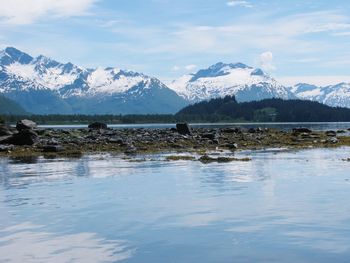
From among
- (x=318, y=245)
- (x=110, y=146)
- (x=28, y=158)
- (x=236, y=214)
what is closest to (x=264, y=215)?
(x=236, y=214)

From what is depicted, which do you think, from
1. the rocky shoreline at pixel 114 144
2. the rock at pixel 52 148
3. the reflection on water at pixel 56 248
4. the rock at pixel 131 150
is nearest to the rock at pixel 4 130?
the rocky shoreline at pixel 114 144

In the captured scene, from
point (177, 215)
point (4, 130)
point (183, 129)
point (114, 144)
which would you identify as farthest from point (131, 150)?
point (177, 215)

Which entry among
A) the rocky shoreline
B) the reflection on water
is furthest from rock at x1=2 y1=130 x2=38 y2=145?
the reflection on water

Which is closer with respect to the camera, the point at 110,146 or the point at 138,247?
the point at 138,247

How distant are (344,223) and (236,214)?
464cm

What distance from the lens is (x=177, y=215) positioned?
24.0 meters

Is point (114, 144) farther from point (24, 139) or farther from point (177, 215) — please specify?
point (177, 215)

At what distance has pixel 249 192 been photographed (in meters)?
30.6

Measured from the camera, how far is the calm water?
17953 mm

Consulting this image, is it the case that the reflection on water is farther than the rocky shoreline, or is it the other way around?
the rocky shoreline

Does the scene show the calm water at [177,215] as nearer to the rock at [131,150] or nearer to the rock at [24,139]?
the rock at [131,150]

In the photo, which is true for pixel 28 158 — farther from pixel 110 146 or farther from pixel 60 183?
pixel 60 183

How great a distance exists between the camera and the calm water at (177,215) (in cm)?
1795

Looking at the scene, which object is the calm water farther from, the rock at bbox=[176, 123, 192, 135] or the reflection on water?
the rock at bbox=[176, 123, 192, 135]
